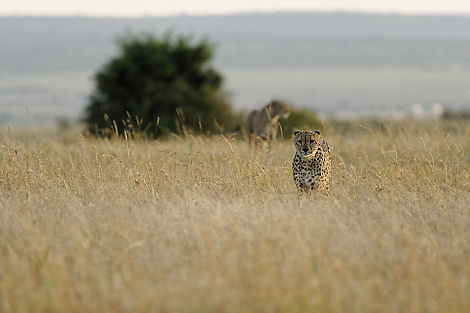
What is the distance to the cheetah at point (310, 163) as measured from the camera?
632cm

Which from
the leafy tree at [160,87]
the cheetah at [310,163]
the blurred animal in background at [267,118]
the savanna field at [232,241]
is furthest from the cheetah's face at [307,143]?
the leafy tree at [160,87]

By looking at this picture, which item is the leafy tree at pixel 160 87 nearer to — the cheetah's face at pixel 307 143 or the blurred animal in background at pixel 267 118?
the blurred animal in background at pixel 267 118

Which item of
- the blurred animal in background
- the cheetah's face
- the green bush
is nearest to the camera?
the cheetah's face

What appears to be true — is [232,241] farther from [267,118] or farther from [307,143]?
[267,118]

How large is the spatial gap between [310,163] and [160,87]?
1340 cm

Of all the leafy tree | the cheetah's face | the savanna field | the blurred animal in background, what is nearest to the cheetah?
the cheetah's face

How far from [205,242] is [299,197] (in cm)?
203

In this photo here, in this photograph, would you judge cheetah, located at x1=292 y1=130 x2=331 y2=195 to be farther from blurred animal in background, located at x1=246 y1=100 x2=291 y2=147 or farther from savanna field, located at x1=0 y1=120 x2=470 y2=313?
blurred animal in background, located at x1=246 y1=100 x2=291 y2=147

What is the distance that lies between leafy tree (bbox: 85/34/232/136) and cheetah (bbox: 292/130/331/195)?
12131mm

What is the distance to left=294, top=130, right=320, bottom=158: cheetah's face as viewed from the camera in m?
6.29

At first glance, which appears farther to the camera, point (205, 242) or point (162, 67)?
point (162, 67)

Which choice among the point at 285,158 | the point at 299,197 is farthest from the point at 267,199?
the point at 285,158

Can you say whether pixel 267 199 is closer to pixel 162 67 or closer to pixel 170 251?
pixel 170 251

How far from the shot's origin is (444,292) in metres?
3.98
